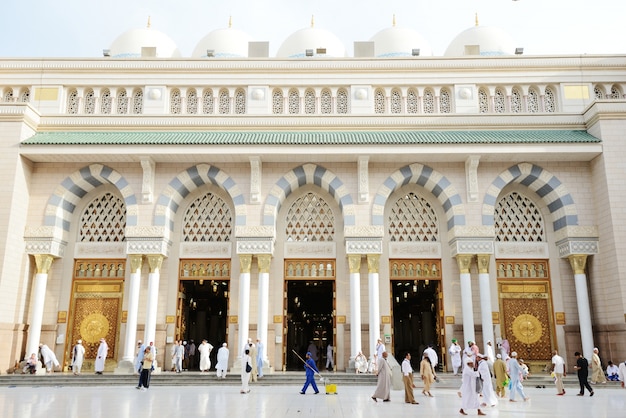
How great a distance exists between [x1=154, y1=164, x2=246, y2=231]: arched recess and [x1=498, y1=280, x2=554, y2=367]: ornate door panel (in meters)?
9.44

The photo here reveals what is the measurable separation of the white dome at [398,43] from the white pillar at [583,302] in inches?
475

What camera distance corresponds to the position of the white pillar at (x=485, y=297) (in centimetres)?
1752

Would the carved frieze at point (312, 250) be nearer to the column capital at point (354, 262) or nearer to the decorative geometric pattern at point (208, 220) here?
the column capital at point (354, 262)

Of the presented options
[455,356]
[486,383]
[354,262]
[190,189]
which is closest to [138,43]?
[190,189]

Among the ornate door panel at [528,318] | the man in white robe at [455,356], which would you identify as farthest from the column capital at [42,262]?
the ornate door panel at [528,318]

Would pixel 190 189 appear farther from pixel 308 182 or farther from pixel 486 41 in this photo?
pixel 486 41

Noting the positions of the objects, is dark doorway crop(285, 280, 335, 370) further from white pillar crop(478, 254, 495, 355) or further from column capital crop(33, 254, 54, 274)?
column capital crop(33, 254, 54, 274)

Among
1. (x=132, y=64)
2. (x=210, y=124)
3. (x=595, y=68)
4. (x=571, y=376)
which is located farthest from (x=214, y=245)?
(x=595, y=68)

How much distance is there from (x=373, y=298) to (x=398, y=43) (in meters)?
13.2

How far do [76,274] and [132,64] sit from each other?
318 inches

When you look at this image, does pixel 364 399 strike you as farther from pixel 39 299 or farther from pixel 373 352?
pixel 39 299

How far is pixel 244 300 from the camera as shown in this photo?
1773 cm

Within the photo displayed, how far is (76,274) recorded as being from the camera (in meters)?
18.9

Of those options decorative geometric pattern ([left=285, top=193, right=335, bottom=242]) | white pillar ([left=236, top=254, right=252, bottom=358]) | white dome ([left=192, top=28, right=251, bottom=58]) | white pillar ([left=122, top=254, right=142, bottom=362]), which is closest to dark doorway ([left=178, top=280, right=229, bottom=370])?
white pillar ([left=122, top=254, right=142, bottom=362])
